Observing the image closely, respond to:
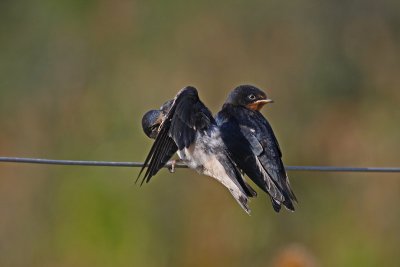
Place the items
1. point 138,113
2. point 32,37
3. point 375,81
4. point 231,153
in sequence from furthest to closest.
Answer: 1. point 32,37
2. point 375,81
3. point 138,113
4. point 231,153

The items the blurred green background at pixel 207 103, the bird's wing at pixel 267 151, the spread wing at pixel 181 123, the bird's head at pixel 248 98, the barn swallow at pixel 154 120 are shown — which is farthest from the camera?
the blurred green background at pixel 207 103

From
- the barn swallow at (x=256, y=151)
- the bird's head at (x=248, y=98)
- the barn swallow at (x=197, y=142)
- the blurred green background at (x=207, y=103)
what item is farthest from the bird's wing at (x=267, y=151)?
the blurred green background at (x=207, y=103)

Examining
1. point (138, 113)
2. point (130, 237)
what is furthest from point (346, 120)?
point (130, 237)

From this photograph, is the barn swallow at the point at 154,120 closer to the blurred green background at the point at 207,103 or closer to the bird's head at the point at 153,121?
the bird's head at the point at 153,121

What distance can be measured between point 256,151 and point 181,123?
0.43 metres

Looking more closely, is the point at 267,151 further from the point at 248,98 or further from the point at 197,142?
the point at 248,98

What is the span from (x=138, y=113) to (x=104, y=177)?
2.46 feet

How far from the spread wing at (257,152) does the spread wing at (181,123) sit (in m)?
0.17

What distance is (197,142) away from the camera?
21.0ft

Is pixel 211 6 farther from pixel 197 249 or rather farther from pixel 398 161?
pixel 197 249

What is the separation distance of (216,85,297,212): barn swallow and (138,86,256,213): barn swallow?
52 millimetres

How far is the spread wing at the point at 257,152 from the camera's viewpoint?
6285mm

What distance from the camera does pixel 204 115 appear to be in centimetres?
645

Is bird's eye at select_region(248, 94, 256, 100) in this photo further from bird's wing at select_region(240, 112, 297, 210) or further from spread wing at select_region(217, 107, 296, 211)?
bird's wing at select_region(240, 112, 297, 210)
